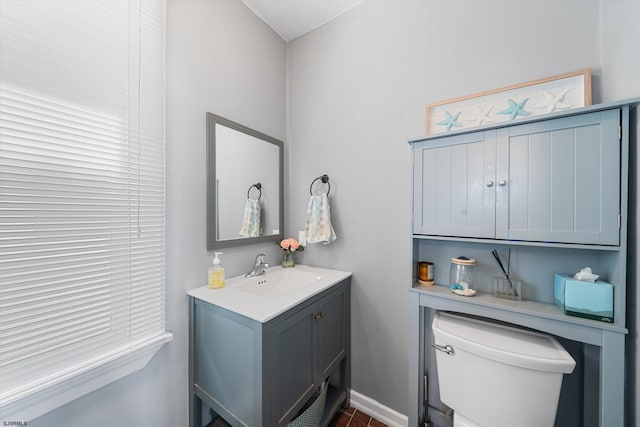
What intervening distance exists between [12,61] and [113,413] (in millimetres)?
1421

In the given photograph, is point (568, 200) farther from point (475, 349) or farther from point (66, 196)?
point (66, 196)

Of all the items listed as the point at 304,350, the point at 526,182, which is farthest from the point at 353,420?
the point at 526,182

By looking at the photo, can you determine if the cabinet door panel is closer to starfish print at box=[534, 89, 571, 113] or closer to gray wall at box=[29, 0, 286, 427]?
gray wall at box=[29, 0, 286, 427]

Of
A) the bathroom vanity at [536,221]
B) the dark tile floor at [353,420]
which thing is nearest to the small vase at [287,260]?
the bathroom vanity at [536,221]

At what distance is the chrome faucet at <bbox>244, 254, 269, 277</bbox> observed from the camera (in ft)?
5.14

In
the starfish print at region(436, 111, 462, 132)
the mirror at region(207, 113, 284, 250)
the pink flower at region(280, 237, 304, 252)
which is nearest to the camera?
the starfish print at region(436, 111, 462, 132)

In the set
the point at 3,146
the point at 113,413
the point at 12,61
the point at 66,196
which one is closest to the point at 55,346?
the point at 113,413

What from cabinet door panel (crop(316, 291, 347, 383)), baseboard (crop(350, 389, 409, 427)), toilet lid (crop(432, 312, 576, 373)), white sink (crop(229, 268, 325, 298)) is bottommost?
baseboard (crop(350, 389, 409, 427))

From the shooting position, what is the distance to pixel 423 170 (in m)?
1.21

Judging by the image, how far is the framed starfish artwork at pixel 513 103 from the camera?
103 centimetres

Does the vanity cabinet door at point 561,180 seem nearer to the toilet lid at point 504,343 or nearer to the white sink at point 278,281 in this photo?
the toilet lid at point 504,343

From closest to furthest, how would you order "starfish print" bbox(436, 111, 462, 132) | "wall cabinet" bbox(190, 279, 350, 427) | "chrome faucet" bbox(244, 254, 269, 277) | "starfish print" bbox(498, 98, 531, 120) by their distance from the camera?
"wall cabinet" bbox(190, 279, 350, 427) < "starfish print" bbox(498, 98, 531, 120) < "starfish print" bbox(436, 111, 462, 132) < "chrome faucet" bbox(244, 254, 269, 277)

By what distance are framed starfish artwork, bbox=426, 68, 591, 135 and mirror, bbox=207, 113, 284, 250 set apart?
113cm

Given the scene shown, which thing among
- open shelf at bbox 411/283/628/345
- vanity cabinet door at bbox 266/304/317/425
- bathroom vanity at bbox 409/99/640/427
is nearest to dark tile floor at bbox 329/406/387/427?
bathroom vanity at bbox 409/99/640/427
